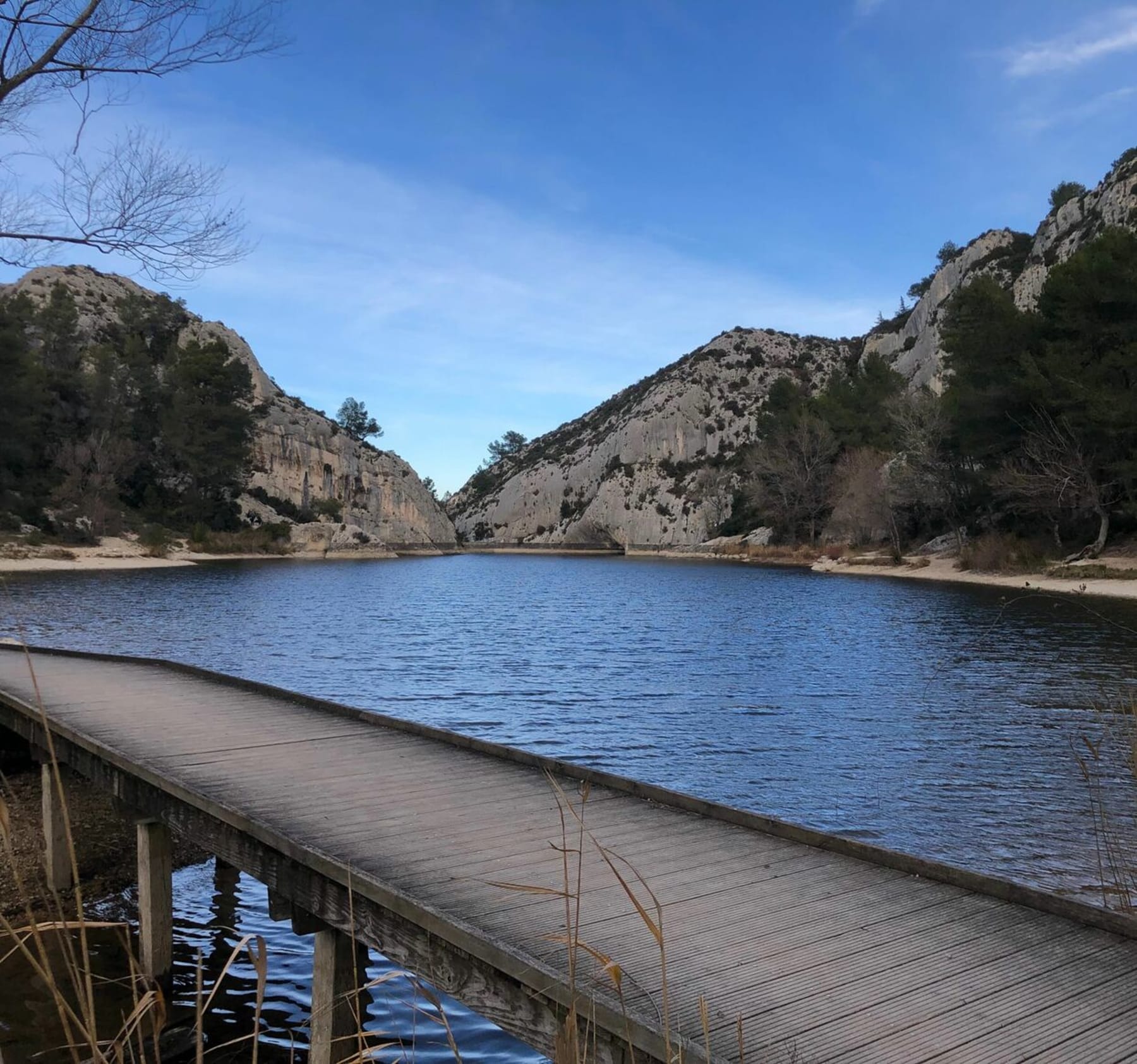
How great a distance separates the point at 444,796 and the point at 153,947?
246 centimetres

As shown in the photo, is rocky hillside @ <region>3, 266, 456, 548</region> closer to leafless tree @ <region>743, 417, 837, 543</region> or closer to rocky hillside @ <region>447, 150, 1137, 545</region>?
rocky hillside @ <region>447, 150, 1137, 545</region>

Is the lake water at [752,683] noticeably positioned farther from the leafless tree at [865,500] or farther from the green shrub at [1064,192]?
the green shrub at [1064,192]

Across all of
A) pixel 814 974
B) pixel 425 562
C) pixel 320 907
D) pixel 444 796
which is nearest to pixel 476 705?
pixel 444 796

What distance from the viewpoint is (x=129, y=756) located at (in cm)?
748

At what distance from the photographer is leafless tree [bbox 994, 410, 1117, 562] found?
38.1 metres

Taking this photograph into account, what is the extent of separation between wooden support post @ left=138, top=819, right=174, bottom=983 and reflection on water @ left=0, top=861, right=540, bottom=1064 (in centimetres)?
21

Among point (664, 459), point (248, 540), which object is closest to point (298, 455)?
point (248, 540)

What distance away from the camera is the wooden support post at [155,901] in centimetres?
687

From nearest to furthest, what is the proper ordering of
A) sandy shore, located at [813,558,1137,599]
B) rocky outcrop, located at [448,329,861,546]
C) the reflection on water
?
the reflection on water, sandy shore, located at [813,558,1137,599], rocky outcrop, located at [448,329,861,546]

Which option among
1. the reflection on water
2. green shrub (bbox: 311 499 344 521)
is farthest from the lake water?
green shrub (bbox: 311 499 344 521)

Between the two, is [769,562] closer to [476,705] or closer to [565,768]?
[476,705]

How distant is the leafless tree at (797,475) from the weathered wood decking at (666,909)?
227 feet

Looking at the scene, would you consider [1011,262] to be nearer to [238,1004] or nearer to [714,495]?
[714,495]

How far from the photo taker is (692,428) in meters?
115
